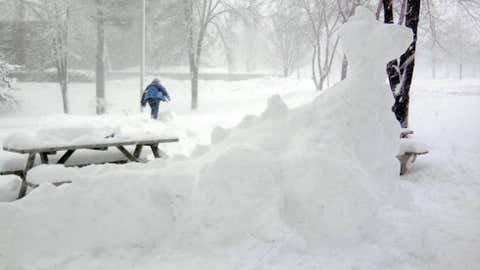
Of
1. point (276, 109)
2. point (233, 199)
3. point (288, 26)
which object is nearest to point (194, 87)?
point (288, 26)

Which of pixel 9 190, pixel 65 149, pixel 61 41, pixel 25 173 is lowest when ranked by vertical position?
pixel 9 190

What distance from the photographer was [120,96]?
24.2 meters

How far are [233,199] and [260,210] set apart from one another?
29 cm

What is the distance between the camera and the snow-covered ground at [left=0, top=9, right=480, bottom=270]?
3551 millimetres

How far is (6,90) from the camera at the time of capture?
17.5 m

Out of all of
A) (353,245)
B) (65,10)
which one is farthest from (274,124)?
(65,10)

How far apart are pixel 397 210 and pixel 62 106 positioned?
64.5 feet

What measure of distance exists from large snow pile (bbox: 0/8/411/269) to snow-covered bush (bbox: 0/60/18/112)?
15.2 meters

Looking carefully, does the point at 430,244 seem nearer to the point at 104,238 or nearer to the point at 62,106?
the point at 104,238

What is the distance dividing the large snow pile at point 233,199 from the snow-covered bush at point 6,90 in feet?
49.8

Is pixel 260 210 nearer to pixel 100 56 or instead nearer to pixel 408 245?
pixel 408 245

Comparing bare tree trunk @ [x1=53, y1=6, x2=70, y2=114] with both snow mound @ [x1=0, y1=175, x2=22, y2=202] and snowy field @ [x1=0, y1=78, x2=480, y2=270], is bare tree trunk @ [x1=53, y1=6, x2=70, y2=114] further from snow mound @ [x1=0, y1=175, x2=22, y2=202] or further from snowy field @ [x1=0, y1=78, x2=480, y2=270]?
snow mound @ [x1=0, y1=175, x2=22, y2=202]

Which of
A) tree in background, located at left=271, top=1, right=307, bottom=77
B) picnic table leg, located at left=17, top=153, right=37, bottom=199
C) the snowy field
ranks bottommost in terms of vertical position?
the snowy field

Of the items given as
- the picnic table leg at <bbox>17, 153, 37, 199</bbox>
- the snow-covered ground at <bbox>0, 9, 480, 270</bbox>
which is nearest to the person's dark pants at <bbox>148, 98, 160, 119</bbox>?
the picnic table leg at <bbox>17, 153, 37, 199</bbox>
